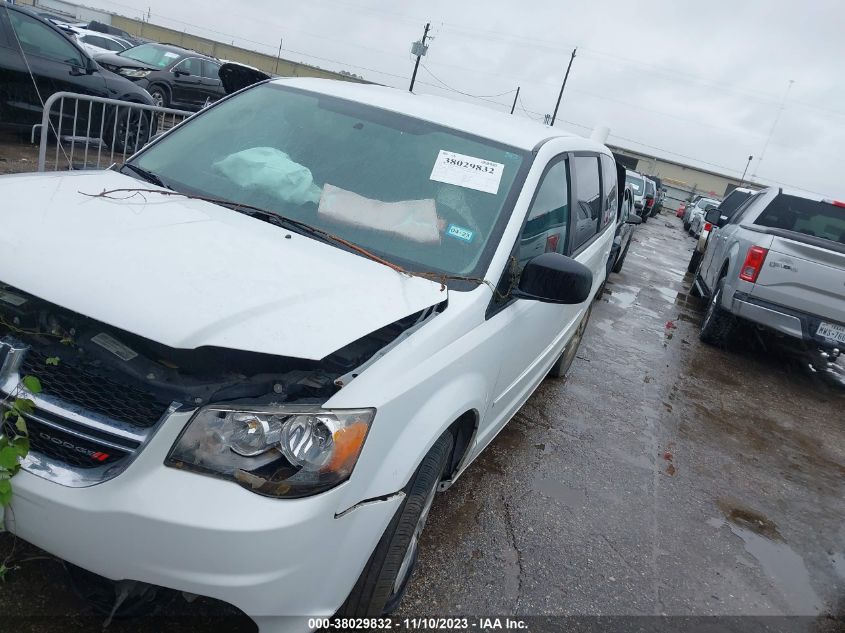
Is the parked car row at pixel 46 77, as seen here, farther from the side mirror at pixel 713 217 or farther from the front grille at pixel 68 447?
the side mirror at pixel 713 217

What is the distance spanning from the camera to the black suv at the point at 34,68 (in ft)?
26.5

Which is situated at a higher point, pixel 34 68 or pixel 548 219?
pixel 548 219

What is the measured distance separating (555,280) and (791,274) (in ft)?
16.2

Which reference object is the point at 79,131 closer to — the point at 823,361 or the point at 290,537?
the point at 290,537

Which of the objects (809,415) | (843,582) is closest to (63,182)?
(843,582)

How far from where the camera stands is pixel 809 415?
6371mm

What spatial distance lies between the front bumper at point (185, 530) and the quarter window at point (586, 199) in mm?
2639

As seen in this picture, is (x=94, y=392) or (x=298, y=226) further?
(x=298, y=226)

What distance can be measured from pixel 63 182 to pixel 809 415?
6.46 metres

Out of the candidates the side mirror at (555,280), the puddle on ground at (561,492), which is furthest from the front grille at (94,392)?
the puddle on ground at (561,492)

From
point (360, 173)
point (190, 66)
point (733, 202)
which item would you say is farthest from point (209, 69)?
point (360, 173)

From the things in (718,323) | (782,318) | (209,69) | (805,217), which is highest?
(805,217)

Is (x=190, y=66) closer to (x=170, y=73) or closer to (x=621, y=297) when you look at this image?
(x=170, y=73)

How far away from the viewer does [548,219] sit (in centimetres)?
333
